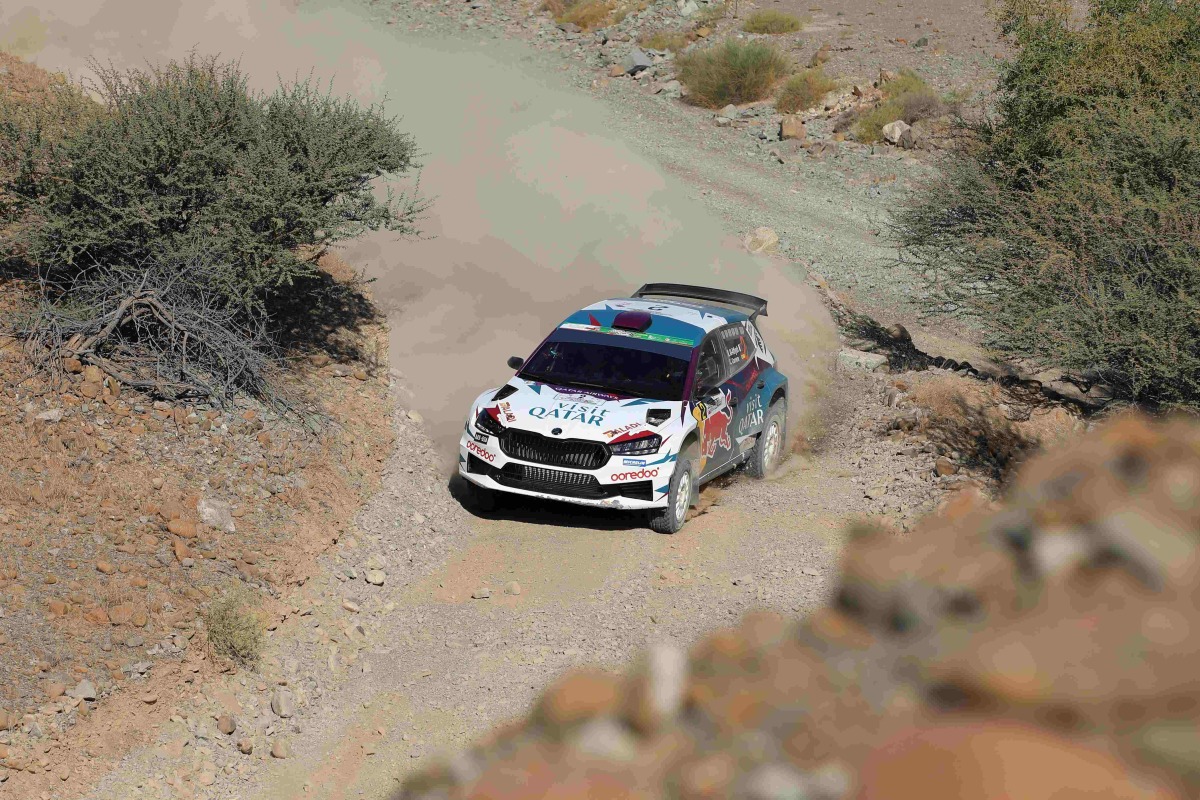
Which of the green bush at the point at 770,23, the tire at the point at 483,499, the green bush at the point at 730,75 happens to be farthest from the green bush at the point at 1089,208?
the green bush at the point at 770,23

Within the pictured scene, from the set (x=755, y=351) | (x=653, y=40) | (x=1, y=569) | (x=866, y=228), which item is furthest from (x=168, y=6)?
(x=1, y=569)

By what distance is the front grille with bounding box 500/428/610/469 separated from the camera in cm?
959

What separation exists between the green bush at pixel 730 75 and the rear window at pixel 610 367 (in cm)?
2293

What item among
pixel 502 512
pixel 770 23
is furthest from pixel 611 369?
pixel 770 23

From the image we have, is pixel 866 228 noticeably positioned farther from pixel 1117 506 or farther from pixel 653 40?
pixel 1117 506

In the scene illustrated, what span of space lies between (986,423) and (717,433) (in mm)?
4455

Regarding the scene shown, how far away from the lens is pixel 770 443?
39.0 feet

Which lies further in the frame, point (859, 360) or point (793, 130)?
point (793, 130)

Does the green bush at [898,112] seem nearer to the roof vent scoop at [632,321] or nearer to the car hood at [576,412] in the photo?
the roof vent scoop at [632,321]

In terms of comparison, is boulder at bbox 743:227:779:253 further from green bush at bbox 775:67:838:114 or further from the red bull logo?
green bush at bbox 775:67:838:114

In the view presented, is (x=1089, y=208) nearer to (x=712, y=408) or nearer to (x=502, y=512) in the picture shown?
(x=712, y=408)

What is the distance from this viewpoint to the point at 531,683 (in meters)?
7.60

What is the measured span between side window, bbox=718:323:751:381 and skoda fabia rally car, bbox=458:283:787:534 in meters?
0.02

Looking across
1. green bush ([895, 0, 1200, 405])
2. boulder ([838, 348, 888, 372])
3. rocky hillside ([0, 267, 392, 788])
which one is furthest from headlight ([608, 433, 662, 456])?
boulder ([838, 348, 888, 372])
